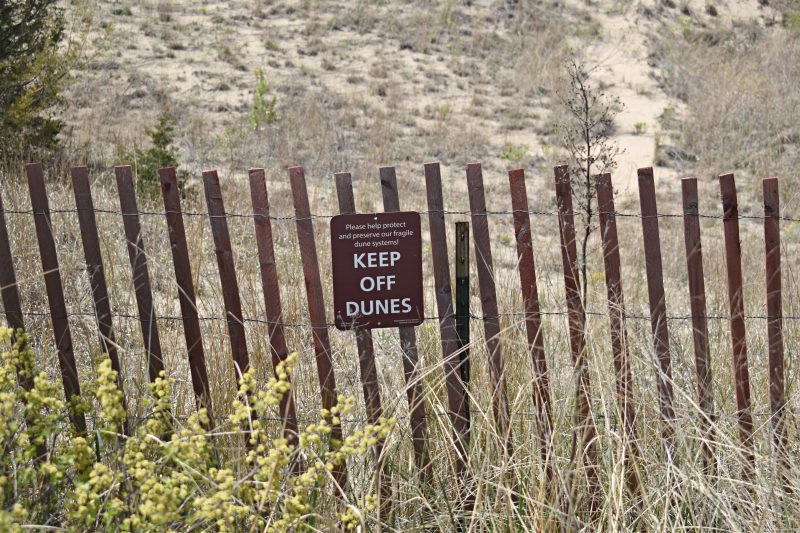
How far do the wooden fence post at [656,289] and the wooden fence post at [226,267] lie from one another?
1473 millimetres

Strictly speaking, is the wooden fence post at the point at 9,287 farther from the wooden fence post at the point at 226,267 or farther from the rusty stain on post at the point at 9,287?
the wooden fence post at the point at 226,267

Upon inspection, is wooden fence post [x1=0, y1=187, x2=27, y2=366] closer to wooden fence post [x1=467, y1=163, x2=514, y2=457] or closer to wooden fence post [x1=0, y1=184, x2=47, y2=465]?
wooden fence post [x1=0, y1=184, x2=47, y2=465]

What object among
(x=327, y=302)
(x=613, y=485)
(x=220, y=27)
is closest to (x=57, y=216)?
(x=327, y=302)

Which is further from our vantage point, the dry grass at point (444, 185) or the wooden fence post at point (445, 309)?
the wooden fence post at point (445, 309)

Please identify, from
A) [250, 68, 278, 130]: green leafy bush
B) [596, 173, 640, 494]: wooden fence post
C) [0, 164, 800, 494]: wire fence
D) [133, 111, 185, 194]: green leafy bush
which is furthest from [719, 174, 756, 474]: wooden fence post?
[250, 68, 278, 130]: green leafy bush

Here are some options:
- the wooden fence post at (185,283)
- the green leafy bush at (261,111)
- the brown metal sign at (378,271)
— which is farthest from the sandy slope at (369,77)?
the brown metal sign at (378,271)

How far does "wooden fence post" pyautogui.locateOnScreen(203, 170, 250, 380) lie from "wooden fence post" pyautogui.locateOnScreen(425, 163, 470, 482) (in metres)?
0.72

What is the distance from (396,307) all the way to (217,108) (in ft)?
35.1

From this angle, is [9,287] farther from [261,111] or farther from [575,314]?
[261,111]

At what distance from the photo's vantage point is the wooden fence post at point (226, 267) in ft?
10.7

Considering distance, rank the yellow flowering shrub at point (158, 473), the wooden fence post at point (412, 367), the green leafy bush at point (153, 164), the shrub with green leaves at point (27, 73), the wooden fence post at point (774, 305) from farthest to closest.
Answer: the shrub with green leaves at point (27, 73)
the green leafy bush at point (153, 164)
the wooden fence post at point (774, 305)
the wooden fence post at point (412, 367)
the yellow flowering shrub at point (158, 473)

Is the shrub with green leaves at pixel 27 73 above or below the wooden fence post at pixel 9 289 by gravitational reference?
above

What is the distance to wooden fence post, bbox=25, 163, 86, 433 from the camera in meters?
3.34

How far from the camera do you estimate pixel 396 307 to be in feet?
10.9
